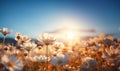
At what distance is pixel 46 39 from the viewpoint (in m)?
3.50

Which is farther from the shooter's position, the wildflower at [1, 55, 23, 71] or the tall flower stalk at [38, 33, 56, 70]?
the tall flower stalk at [38, 33, 56, 70]

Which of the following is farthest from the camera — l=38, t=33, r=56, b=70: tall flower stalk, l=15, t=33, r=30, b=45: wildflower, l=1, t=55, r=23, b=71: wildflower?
l=15, t=33, r=30, b=45: wildflower

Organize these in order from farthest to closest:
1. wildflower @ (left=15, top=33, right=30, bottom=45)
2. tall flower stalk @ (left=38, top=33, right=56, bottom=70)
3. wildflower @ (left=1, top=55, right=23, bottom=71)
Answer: wildflower @ (left=15, top=33, right=30, bottom=45)
tall flower stalk @ (left=38, top=33, right=56, bottom=70)
wildflower @ (left=1, top=55, right=23, bottom=71)

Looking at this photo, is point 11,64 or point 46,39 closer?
point 11,64

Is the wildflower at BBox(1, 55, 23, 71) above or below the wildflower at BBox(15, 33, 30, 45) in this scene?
below

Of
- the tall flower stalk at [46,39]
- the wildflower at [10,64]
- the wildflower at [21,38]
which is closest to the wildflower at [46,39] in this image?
the tall flower stalk at [46,39]

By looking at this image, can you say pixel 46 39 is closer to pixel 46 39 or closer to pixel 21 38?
pixel 46 39

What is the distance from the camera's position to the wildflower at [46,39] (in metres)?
3.46

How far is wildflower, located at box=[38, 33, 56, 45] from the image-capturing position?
3.46 metres

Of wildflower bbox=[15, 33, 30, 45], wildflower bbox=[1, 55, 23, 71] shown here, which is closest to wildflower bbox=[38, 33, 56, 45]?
wildflower bbox=[15, 33, 30, 45]

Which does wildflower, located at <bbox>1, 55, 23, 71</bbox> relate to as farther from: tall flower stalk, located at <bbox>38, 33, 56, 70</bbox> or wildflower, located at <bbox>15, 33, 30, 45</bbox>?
wildflower, located at <bbox>15, 33, 30, 45</bbox>

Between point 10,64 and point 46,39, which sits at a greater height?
point 46,39

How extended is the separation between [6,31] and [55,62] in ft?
5.03

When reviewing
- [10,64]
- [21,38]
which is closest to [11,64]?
[10,64]
